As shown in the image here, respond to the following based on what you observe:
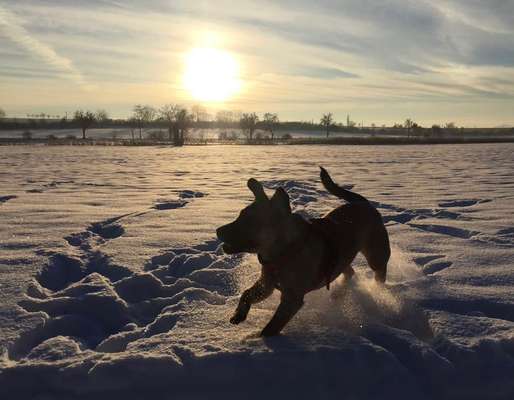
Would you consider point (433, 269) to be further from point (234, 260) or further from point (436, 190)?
point (436, 190)

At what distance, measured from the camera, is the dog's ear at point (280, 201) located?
3.01m

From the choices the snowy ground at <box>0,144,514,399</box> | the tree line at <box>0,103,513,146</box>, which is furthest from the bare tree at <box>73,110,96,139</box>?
the snowy ground at <box>0,144,514,399</box>

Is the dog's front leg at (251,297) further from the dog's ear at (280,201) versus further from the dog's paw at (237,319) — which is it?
the dog's ear at (280,201)

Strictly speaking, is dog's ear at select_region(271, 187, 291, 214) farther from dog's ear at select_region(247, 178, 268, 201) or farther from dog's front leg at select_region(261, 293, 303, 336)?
dog's front leg at select_region(261, 293, 303, 336)

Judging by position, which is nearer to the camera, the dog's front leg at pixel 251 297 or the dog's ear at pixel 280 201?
the dog's ear at pixel 280 201

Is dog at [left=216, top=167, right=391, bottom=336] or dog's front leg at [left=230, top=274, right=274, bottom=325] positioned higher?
dog at [left=216, top=167, right=391, bottom=336]

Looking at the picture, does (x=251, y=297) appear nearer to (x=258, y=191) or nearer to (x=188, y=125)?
(x=258, y=191)

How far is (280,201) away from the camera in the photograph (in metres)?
3.03

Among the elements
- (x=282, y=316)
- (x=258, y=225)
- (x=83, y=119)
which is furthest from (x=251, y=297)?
(x=83, y=119)

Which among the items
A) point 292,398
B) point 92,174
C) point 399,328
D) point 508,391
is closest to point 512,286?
point 399,328

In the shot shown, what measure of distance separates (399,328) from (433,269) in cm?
148

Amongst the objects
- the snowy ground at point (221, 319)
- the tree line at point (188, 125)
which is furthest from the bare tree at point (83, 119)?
the snowy ground at point (221, 319)

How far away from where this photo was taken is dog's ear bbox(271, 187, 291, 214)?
3.01 meters

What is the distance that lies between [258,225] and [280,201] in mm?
233
